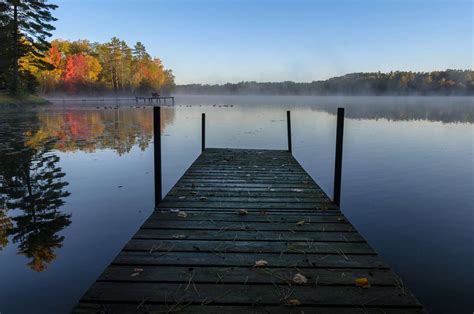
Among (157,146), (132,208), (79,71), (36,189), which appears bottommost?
(132,208)

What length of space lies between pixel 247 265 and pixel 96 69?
331ft

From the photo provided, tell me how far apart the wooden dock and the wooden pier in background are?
0.01m

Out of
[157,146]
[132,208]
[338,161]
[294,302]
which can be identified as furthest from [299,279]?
[132,208]

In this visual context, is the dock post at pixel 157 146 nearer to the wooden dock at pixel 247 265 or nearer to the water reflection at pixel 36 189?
the wooden dock at pixel 247 265

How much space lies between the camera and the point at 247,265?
3.81m

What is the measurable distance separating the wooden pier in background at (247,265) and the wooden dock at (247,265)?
0.01m

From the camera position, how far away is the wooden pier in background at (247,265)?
3090 mm

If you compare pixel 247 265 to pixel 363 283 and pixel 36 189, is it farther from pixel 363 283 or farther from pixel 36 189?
pixel 36 189

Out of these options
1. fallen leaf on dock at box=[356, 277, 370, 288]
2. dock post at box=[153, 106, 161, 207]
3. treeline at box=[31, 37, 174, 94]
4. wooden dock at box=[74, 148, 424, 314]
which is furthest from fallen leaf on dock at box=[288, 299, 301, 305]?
treeline at box=[31, 37, 174, 94]

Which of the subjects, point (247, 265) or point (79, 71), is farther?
point (79, 71)

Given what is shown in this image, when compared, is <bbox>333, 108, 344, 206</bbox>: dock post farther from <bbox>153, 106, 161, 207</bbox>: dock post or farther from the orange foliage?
the orange foliage

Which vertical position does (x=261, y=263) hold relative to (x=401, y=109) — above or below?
below

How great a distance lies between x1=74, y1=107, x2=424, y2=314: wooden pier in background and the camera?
309 centimetres

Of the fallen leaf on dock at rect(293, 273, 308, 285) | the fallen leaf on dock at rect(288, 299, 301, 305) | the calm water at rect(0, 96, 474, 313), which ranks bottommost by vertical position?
the calm water at rect(0, 96, 474, 313)
